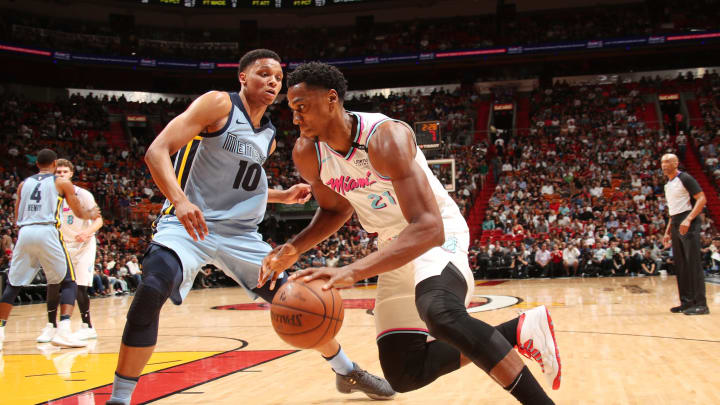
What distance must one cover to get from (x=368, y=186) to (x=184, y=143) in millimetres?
979

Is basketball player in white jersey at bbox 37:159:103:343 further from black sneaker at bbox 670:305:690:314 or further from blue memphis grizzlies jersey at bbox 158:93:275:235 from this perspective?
black sneaker at bbox 670:305:690:314

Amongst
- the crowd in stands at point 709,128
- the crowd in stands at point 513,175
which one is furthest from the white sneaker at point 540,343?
the crowd in stands at point 709,128

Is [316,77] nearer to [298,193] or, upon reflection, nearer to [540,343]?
[298,193]

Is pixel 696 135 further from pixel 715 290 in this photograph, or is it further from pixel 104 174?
pixel 104 174

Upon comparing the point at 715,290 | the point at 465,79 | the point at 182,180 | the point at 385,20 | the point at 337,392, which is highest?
the point at 385,20

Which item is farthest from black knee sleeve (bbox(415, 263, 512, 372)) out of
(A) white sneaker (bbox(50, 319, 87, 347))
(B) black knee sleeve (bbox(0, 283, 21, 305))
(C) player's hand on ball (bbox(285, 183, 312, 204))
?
(B) black knee sleeve (bbox(0, 283, 21, 305))

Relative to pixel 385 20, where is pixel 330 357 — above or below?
below

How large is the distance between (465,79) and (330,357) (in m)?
26.4

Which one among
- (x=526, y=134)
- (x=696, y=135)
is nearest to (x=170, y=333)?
(x=526, y=134)

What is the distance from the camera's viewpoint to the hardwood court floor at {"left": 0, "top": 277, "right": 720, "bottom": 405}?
11.8 feet

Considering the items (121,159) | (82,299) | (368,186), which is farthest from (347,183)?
(121,159)

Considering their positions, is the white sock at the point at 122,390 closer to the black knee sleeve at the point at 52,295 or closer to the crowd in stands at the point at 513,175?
the black knee sleeve at the point at 52,295

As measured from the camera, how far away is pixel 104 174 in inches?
829

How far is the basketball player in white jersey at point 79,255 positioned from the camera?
617 cm
